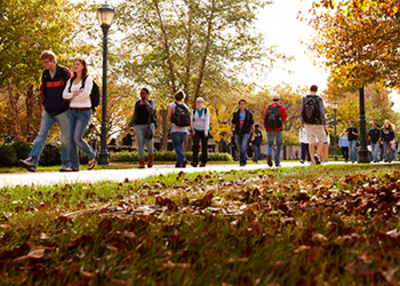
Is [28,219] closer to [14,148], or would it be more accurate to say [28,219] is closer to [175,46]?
[14,148]

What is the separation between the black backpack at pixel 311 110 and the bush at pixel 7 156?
31.5 ft

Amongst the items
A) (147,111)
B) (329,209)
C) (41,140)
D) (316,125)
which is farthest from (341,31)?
(329,209)

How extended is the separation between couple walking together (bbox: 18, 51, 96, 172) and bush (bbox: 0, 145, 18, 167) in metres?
5.10

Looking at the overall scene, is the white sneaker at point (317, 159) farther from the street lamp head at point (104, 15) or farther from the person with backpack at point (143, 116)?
the street lamp head at point (104, 15)

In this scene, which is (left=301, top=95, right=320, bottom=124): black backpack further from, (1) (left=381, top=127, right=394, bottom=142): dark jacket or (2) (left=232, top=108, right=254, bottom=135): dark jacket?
(1) (left=381, top=127, right=394, bottom=142): dark jacket

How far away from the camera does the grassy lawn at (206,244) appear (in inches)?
65.9

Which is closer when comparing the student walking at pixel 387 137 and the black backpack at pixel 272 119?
the black backpack at pixel 272 119

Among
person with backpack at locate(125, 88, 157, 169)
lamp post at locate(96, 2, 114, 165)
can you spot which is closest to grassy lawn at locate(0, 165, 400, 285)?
person with backpack at locate(125, 88, 157, 169)

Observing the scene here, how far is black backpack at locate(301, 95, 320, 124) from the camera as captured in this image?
12.0 m

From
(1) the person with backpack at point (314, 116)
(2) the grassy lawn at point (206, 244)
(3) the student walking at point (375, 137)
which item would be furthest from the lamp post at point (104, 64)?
(3) the student walking at point (375, 137)

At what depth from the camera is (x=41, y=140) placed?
8258 millimetres

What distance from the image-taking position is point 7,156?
496 inches

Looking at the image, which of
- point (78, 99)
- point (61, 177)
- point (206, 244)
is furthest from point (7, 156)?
point (206, 244)

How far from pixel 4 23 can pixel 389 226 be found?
63.6 ft
